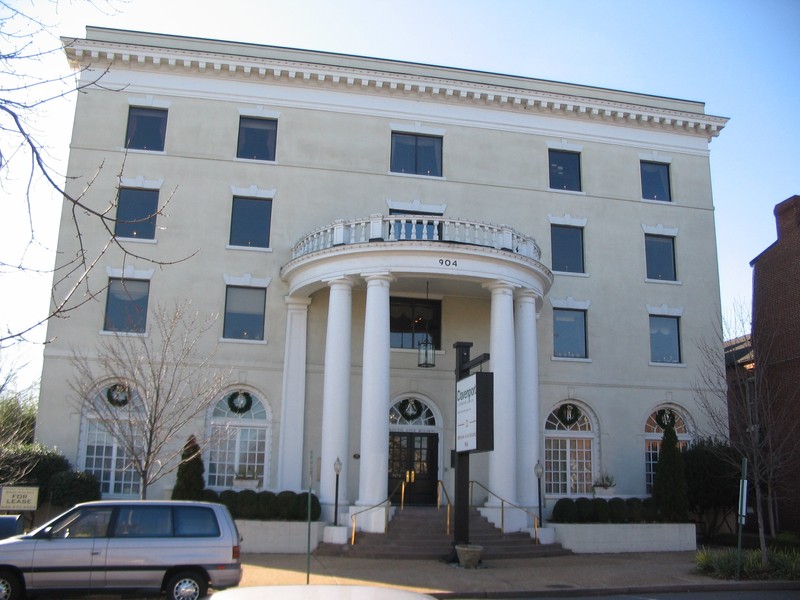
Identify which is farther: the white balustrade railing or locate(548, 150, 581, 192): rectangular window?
locate(548, 150, 581, 192): rectangular window

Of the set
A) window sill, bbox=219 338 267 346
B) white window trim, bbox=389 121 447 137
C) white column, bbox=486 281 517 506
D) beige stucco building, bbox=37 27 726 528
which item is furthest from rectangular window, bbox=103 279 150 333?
white column, bbox=486 281 517 506

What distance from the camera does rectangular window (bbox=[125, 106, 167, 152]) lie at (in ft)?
90.4

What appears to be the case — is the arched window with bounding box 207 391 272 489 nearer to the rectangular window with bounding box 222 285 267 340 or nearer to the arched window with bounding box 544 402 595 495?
the rectangular window with bounding box 222 285 267 340

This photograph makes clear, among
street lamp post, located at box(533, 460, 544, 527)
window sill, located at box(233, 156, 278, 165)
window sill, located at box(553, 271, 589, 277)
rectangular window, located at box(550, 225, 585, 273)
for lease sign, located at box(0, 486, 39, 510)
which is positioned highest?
window sill, located at box(233, 156, 278, 165)

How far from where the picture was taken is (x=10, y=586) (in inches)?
507

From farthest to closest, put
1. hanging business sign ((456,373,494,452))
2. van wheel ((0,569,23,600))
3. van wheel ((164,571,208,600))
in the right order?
1. hanging business sign ((456,373,494,452))
2. van wheel ((164,571,208,600))
3. van wheel ((0,569,23,600))

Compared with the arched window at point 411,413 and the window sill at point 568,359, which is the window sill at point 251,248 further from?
the window sill at point 568,359

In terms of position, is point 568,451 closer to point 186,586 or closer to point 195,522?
point 195,522

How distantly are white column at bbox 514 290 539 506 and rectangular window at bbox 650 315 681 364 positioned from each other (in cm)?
695

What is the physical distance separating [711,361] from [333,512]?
47.5 feet

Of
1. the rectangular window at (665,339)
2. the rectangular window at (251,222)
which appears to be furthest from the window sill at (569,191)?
the rectangular window at (251,222)

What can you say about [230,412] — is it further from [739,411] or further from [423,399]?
[739,411]

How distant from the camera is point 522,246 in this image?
25.3 m

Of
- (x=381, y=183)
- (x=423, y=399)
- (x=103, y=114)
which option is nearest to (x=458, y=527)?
(x=423, y=399)
